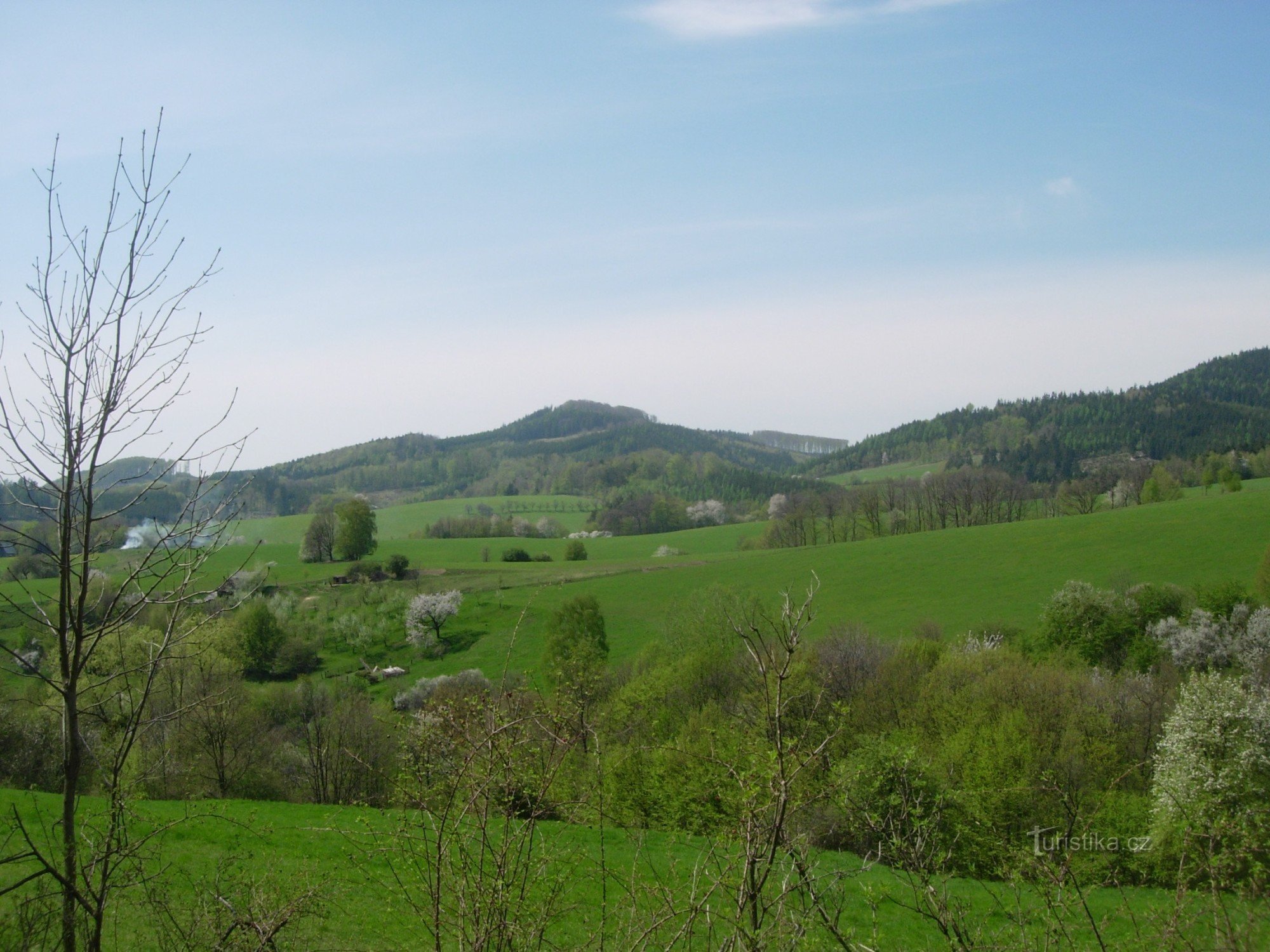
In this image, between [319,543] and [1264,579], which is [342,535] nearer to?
[319,543]

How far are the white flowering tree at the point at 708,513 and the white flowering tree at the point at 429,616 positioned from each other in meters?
54.9

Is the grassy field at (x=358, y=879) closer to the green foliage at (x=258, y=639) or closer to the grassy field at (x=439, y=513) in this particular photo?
the green foliage at (x=258, y=639)

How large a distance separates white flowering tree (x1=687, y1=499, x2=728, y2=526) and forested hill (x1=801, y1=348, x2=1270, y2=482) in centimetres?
4975

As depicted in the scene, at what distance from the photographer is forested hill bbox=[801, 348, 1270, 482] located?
124 meters

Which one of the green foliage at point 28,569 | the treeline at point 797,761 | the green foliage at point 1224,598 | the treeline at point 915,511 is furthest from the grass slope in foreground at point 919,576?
the green foliage at point 28,569

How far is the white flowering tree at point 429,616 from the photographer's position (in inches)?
2019

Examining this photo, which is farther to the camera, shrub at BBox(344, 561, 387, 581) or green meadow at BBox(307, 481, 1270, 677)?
shrub at BBox(344, 561, 387, 581)

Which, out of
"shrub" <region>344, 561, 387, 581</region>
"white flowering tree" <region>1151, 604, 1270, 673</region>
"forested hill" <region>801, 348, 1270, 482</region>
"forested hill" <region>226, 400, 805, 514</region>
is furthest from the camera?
"forested hill" <region>226, 400, 805, 514</region>

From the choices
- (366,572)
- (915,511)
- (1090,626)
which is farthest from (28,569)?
(915,511)

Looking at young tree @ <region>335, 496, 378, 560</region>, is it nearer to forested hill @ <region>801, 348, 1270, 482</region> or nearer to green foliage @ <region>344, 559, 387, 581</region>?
green foliage @ <region>344, 559, 387, 581</region>

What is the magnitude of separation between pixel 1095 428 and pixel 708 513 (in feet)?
248

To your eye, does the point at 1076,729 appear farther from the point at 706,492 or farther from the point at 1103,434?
the point at 1103,434


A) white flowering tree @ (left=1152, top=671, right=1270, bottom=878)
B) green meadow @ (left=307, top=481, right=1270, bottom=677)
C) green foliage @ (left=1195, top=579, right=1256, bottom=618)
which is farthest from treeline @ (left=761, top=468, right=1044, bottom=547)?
white flowering tree @ (left=1152, top=671, right=1270, bottom=878)

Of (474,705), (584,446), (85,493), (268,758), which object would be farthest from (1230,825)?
(584,446)
